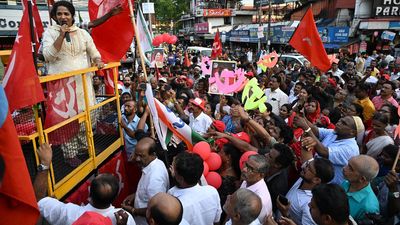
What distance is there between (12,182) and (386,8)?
24.9m

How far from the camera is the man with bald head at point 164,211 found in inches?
87.8

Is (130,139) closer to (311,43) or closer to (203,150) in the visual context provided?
(203,150)

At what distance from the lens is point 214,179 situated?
11.6 feet

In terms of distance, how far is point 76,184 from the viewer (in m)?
3.25

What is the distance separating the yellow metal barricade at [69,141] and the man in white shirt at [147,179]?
1.73 feet

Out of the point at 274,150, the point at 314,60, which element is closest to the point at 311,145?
the point at 274,150

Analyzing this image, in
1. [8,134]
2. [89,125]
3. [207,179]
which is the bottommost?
[207,179]

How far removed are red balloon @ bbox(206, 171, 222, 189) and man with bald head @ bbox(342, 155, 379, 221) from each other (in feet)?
4.06

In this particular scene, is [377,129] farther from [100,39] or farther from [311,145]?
[100,39]

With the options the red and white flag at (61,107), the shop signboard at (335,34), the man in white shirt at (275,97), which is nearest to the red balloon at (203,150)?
the red and white flag at (61,107)

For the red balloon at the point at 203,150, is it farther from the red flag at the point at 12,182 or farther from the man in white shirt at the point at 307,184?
the red flag at the point at 12,182

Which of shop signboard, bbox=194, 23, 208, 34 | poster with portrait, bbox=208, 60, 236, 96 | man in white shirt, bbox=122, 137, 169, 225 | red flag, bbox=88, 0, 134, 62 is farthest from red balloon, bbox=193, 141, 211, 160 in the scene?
shop signboard, bbox=194, 23, 208, 34

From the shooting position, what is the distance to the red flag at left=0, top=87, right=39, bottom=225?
6.80 ft

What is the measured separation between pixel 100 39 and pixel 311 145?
9.77ft
